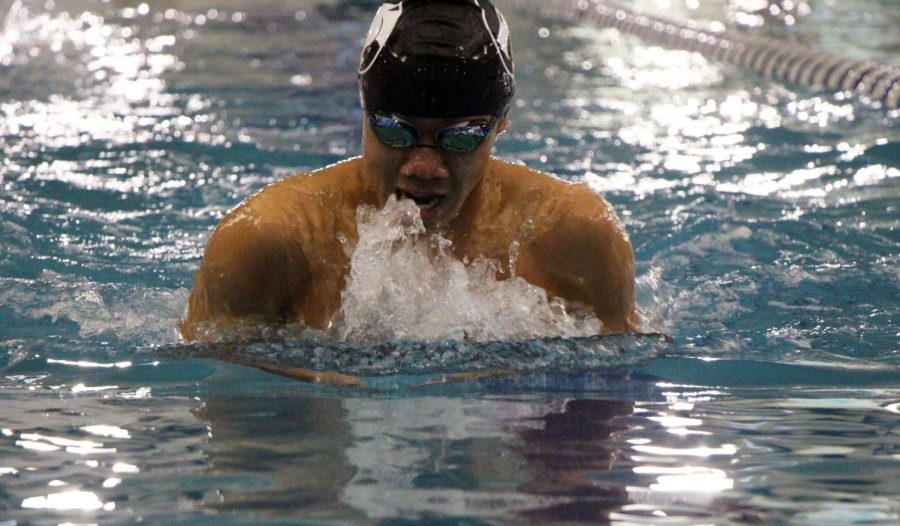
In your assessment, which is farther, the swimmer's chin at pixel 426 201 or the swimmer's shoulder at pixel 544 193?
the swimmer's shoulder at pixel 544 193

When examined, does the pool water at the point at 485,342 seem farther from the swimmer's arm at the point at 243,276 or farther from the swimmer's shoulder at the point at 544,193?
the swimmer's shoulder at the point at 544,193

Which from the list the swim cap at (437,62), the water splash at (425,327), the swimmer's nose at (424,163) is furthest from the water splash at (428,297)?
the swim cap at (437,62)

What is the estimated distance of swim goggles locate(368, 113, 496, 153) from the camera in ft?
8.93

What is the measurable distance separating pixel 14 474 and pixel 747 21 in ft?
27.9

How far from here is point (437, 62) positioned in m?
2.74

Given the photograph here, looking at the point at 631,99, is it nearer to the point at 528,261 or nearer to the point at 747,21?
the point at 747,21

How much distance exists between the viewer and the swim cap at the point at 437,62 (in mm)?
2740

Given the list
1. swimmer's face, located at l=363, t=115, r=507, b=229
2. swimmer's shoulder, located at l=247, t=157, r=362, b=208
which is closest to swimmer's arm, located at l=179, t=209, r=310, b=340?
swimmer's shoulder, located at l=247, t=157, r=362, b=208

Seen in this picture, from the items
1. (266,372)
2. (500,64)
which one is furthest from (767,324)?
(266,372)

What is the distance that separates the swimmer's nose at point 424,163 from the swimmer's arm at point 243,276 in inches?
12.1

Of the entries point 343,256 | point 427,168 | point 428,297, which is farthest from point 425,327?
point 427,168

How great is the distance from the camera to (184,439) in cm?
224

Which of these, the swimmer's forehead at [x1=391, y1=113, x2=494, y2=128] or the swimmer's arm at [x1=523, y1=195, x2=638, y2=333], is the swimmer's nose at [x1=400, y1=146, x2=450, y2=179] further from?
the swimmer's arm at [x1=523, y1=195, x2=638, y2=333]

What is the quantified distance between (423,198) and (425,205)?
0.8 inches
